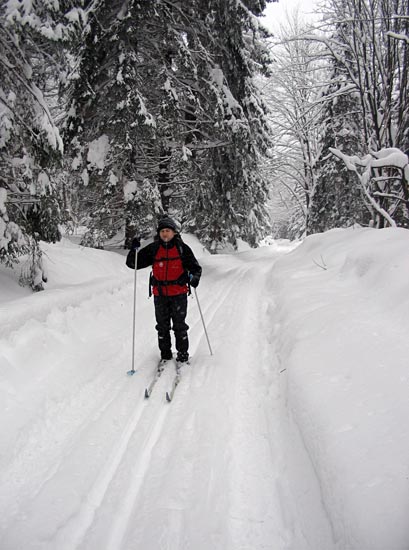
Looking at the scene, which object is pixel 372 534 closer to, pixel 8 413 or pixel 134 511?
pixel 134 511

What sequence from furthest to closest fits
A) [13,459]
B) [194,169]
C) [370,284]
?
[194,169]
[370,284]
[13,459]

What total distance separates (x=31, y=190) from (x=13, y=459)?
14.2 feet

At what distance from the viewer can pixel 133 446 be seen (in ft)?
9.34

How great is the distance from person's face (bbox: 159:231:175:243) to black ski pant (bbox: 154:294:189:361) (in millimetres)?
858

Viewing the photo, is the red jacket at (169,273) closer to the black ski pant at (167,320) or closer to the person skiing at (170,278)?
the person skiing at (170,278)

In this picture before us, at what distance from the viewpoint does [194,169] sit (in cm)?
1232

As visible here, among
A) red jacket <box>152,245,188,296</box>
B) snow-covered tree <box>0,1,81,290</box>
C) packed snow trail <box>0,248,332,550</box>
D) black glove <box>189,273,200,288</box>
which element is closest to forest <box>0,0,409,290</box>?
snow-covered tree <box>0,1,81,290</box>

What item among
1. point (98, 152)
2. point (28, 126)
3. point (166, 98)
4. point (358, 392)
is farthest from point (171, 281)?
point (166, 98)

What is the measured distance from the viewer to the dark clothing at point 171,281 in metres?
4.59

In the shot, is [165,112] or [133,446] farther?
[165,112]

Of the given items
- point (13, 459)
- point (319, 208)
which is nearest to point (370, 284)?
point (13, 459)

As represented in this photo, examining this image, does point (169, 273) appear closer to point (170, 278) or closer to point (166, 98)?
point (170, 278)

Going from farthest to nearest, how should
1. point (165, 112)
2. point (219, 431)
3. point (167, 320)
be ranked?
point (165, 112) < point (167, 320) < point (219, 431)

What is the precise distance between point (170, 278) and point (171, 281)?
0.15 ft
